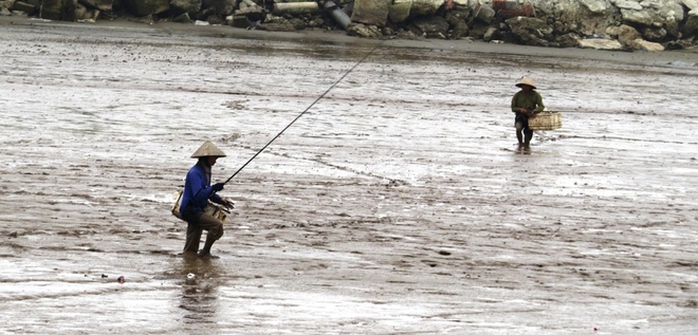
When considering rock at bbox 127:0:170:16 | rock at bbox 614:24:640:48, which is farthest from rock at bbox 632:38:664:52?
rock at bbox 127:0:170:16

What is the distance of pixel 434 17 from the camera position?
3609 cm

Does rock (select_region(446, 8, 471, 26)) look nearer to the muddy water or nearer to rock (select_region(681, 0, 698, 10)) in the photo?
rock (select_region(681, 0, 698, 10))

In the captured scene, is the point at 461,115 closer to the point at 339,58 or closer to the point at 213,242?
the point at 339,58

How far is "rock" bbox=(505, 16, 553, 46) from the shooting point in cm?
3562

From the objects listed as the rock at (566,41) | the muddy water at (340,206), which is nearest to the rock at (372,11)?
the rock at (566,41)

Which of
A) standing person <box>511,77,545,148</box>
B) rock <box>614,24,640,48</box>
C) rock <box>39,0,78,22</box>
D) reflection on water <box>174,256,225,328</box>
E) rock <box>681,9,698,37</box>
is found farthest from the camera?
rock <box>681,9,698,37</box>

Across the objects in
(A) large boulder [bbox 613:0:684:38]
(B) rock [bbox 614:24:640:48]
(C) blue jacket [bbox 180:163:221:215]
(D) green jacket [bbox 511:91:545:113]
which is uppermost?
(C) blue jacket [bbox 180:163:221:215]

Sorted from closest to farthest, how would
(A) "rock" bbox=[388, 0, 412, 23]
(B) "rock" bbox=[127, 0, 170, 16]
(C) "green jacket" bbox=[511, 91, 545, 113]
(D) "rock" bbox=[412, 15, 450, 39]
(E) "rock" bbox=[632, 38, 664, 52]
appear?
1. (C) "green jacket" bbox=[511, 91, 545, 113]
2. (B) "rock" bbox=[127, 0, 170, 16]
3. (A) "rock" bbox=[388, 0, 412, 23]
4. (D) "rock" bbox=[412, 15, 450, 39]
5. (E) "rock" bbox=[632, 38, 664, 52]

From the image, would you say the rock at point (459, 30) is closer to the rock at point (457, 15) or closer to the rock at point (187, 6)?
the rock at point (457, 15)

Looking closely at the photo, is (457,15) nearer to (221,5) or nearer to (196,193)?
(221,5)

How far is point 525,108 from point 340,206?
590 centimetres

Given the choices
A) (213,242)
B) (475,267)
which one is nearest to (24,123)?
(213,242)

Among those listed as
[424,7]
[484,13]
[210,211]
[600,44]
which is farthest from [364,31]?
[210,211]

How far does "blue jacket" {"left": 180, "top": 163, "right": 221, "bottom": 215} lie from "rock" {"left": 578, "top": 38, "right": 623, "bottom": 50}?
26.6m
